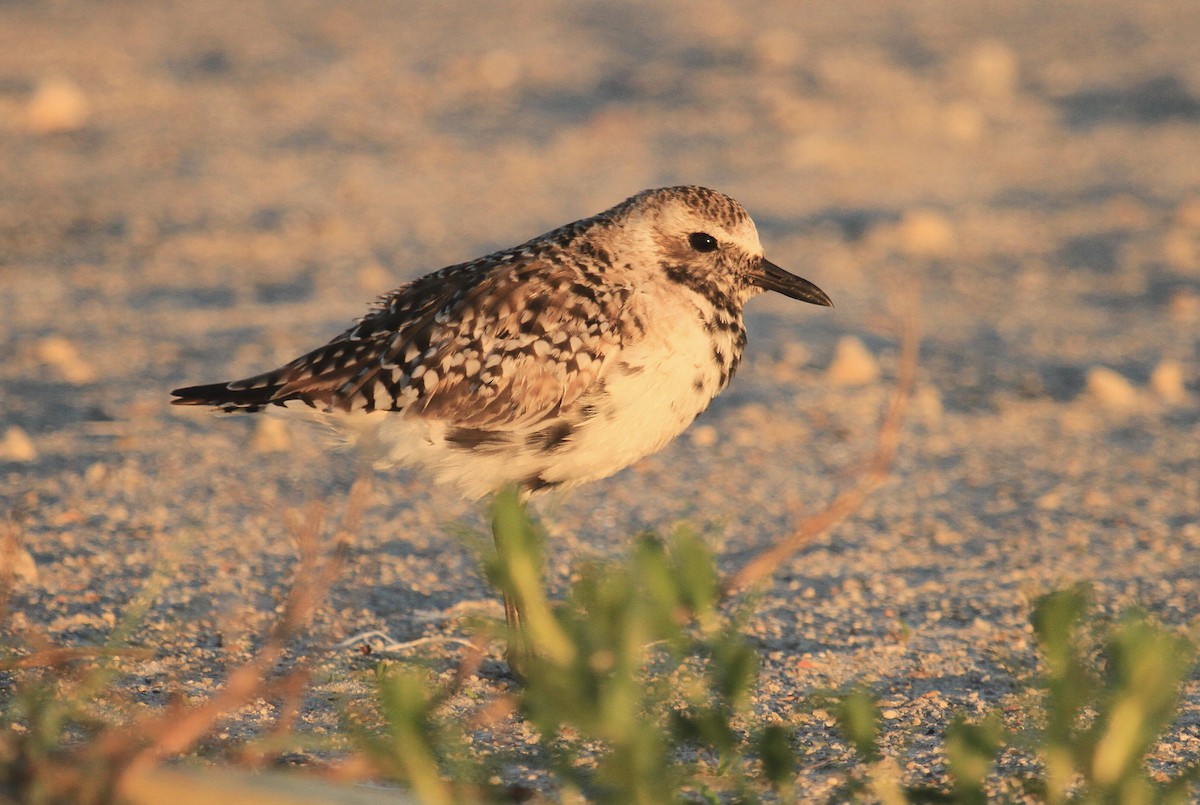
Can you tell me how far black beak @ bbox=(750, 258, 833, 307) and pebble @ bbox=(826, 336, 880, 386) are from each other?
2.15m

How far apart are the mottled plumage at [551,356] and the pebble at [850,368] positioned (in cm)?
231

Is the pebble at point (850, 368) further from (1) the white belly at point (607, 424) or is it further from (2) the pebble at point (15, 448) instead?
(2) the pebble at point (15, 448)

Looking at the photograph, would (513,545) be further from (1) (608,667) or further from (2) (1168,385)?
(2) (1168,385)

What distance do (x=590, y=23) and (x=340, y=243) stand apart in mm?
5388

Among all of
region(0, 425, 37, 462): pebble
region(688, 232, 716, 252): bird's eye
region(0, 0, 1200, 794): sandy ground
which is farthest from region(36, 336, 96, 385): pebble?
region(688, 232, 716, 252): bird's eye

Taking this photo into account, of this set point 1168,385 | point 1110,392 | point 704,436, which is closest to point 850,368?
point 704,436

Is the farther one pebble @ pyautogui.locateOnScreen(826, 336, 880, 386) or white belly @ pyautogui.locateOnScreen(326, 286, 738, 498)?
pebble @ pyautogui.locateOnScreen(826, 336, 880, 386)

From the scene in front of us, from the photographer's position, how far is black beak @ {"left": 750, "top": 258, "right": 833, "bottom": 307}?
4.75 metres

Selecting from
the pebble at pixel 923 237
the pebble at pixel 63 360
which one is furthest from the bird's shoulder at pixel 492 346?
the pebble at pixel 923 237

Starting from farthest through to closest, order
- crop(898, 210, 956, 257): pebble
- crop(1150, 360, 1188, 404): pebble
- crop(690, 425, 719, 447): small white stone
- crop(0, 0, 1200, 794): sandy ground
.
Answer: crop(898, 210, 956, 257): pebble < crop(1150, 360, 1188, 404): pebble < crop(690, 425, 719, 447): small white stone < crop(0, 0, 1200, 794): sandy ground

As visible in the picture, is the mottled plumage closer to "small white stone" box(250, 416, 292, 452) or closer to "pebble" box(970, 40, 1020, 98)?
"small white stone" box(250, 416, 292, 452)

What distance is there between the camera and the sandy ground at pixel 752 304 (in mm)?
4852

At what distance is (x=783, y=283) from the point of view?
4770 mm

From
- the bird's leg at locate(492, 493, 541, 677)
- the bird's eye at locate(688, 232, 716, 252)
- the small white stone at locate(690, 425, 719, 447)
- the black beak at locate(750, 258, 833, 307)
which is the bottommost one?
the bird's leg at locate(492, 493, 541, 677)
